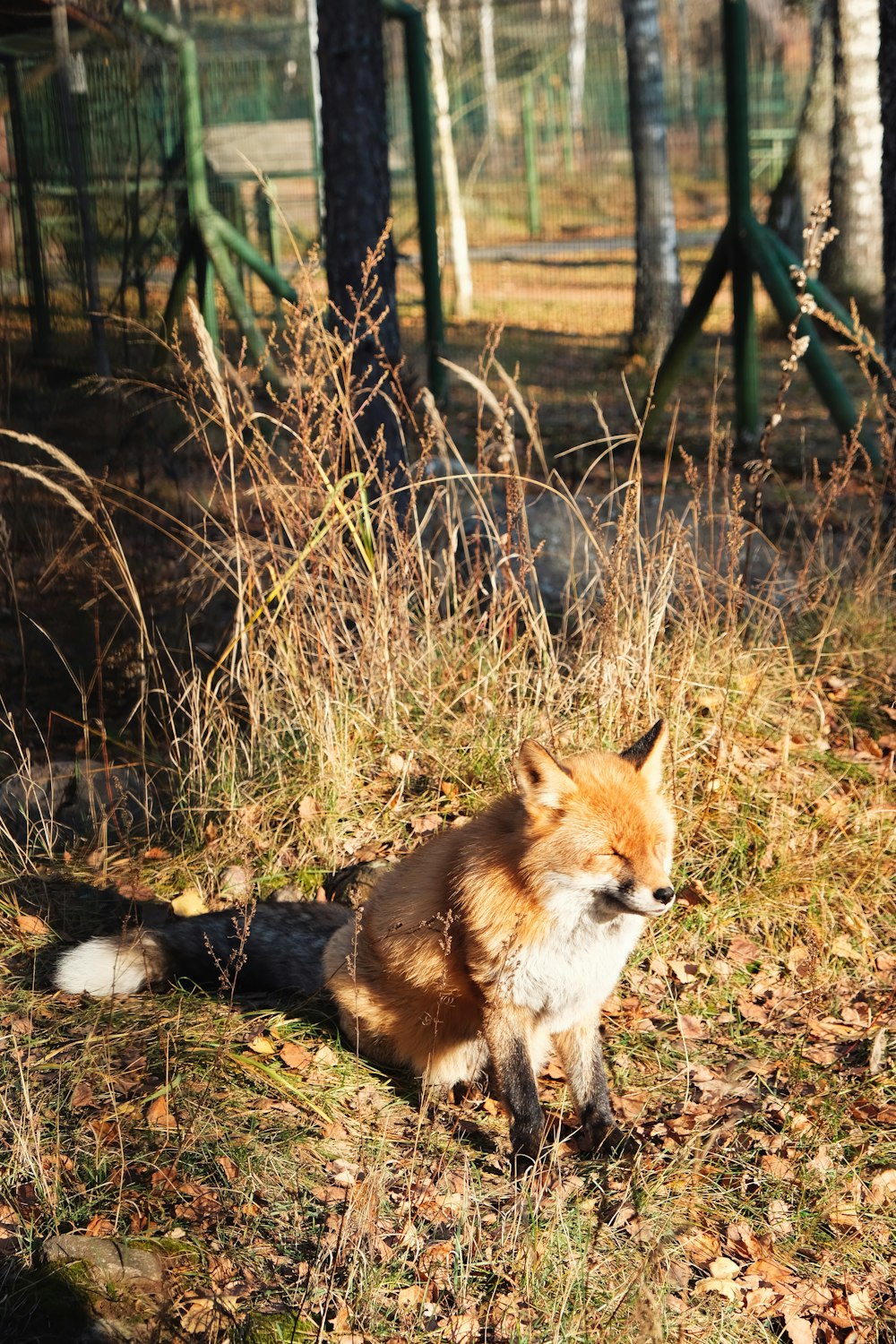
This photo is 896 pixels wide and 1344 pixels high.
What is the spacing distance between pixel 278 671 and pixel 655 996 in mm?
2034

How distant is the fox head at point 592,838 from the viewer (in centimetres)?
310

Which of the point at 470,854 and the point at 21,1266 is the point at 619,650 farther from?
the point at 21,1266

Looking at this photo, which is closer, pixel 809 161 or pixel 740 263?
pixel 740 263

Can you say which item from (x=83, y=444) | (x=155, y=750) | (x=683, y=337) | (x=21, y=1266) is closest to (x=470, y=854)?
(x=21, y=1266)

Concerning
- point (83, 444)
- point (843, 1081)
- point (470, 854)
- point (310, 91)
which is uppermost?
point (310, 91)

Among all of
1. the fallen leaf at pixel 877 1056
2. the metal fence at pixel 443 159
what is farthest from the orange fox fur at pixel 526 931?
the metal fence at pixel 443 159

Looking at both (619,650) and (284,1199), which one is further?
(619,650)

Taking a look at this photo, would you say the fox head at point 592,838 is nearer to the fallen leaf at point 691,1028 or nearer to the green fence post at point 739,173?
the fallen leaf at point 691,1028

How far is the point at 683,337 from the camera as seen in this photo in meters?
8.62

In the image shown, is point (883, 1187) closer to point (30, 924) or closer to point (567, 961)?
point (567, 961)

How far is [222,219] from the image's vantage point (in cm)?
910

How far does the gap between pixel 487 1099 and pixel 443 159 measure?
16357 mm

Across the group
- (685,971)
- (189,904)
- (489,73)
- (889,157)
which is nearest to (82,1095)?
(189,904)

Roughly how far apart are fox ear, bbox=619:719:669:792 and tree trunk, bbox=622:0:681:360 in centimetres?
1097
